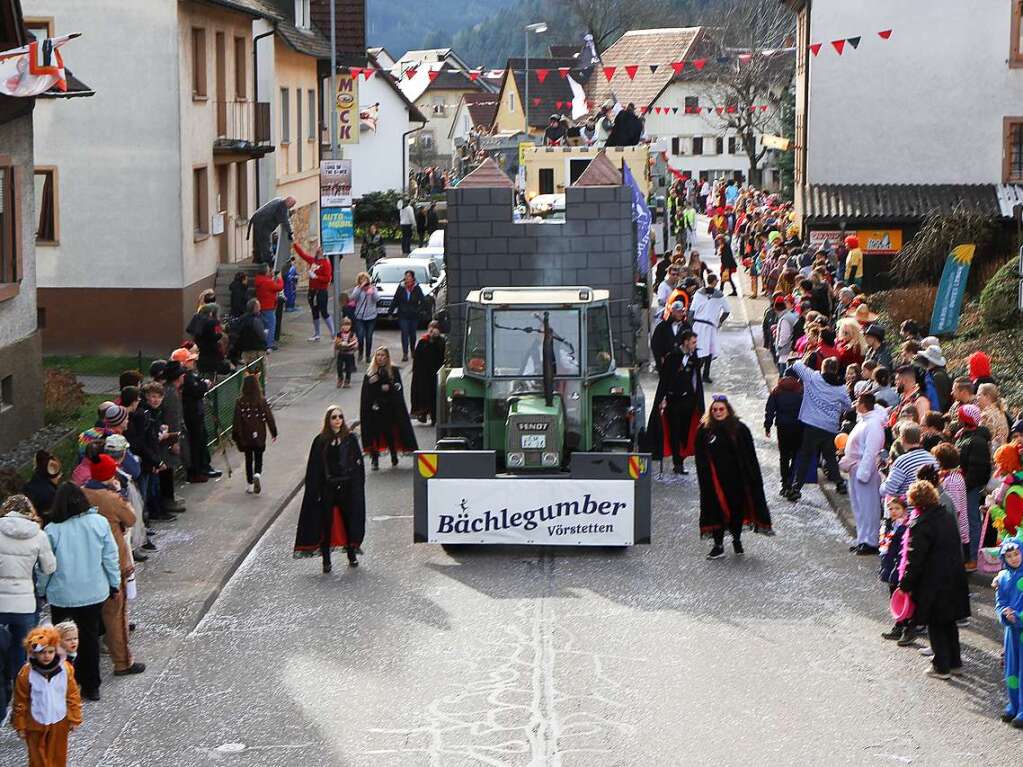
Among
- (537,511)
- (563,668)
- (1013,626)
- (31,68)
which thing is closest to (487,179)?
(31,68)

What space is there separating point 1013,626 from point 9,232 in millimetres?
13726

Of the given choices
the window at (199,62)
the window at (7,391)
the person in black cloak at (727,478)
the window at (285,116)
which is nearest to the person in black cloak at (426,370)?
the window at (7,391)

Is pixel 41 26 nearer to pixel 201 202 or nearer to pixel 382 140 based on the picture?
pixel 201 202

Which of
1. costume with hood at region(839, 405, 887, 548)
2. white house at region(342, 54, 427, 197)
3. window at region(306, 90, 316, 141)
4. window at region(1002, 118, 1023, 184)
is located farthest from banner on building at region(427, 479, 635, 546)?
white house at region(342, 54, 427, 197)

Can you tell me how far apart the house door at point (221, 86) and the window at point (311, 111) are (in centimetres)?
1117

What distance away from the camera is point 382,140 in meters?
73.9

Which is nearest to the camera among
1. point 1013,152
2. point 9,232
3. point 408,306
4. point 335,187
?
point 9,232

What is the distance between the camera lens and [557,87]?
324 ft

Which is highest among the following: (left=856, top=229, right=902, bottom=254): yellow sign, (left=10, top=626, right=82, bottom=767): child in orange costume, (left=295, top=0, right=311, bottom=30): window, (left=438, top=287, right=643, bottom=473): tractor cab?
(left=295, top=0, right=311, bottom=30): window

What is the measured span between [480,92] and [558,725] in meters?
117

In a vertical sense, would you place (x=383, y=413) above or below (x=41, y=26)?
below

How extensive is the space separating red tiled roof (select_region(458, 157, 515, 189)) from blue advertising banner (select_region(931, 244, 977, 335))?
24.5 feet

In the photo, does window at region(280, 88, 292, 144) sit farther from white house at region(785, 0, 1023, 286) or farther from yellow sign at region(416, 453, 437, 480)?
yellow sign at region(416, 453, 437, 480)

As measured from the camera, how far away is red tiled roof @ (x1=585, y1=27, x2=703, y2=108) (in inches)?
3632
